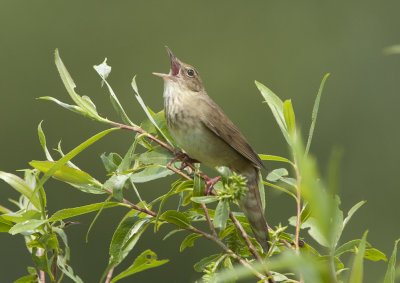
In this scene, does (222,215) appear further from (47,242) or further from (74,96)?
(74,96)

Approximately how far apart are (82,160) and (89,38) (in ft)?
9.93

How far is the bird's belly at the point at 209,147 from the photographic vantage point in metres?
3.23

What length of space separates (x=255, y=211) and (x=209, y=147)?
2.27 feet

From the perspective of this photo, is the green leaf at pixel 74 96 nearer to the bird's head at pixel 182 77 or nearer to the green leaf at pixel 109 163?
the green leaf at pixel 109 163

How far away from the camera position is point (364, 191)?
9852mm

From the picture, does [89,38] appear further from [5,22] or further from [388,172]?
[388,172]

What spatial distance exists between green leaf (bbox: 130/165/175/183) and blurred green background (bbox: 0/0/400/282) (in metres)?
5.57

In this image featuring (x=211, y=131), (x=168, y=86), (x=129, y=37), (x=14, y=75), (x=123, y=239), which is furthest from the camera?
(x=129, y=37)

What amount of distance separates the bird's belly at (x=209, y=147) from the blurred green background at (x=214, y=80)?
4.40 meters

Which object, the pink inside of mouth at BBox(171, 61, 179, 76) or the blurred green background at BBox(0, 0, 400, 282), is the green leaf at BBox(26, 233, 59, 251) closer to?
the pink inside of mouth at BBox(171, 61, 179, 76)

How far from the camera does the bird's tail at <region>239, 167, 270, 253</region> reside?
241 centimetres

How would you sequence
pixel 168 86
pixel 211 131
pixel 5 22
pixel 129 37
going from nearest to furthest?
1. pixel 211 131
2. pixel 168 86
3. pixel 5 22
4. pixel 129 37

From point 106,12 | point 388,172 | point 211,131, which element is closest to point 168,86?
point 211,131

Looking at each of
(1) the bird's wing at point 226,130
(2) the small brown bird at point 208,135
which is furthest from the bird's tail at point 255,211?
(1) the bird's wing at point 226,130
